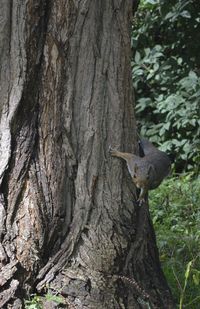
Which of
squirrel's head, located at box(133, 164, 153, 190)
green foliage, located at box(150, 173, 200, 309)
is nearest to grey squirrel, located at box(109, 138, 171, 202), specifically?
squirrel's head, located at box(133, 164, 153, 190)

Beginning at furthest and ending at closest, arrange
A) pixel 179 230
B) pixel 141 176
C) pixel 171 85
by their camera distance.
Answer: pixel 171 85, pixel 179 230, pixel 141 176

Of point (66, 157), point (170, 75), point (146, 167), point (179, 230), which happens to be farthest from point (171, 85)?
point (66, 157)

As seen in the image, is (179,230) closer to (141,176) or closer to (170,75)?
(141,176)

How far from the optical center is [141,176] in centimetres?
378

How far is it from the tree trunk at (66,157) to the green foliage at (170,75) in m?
3.75

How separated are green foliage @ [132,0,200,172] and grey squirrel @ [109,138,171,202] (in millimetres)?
3266

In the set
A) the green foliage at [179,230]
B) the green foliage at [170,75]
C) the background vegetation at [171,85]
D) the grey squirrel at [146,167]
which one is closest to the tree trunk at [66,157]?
the grey squirrel at [146,167]

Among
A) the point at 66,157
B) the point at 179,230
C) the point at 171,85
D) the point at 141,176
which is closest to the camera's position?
the point at 66,157

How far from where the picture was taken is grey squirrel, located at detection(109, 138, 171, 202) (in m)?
3.62

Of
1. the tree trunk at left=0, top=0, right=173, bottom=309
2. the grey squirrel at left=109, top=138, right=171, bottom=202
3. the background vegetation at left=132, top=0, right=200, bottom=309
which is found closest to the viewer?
the tree trunk at left=0, top=0, right=173, bottom=309

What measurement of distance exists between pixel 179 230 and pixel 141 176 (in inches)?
76.5

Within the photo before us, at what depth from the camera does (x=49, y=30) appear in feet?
11.2

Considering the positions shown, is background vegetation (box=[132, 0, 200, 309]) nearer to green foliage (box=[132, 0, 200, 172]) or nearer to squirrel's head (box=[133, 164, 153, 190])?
green foliage (box=[132, 0, 200, 172])

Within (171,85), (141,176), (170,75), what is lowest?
(141,176)
